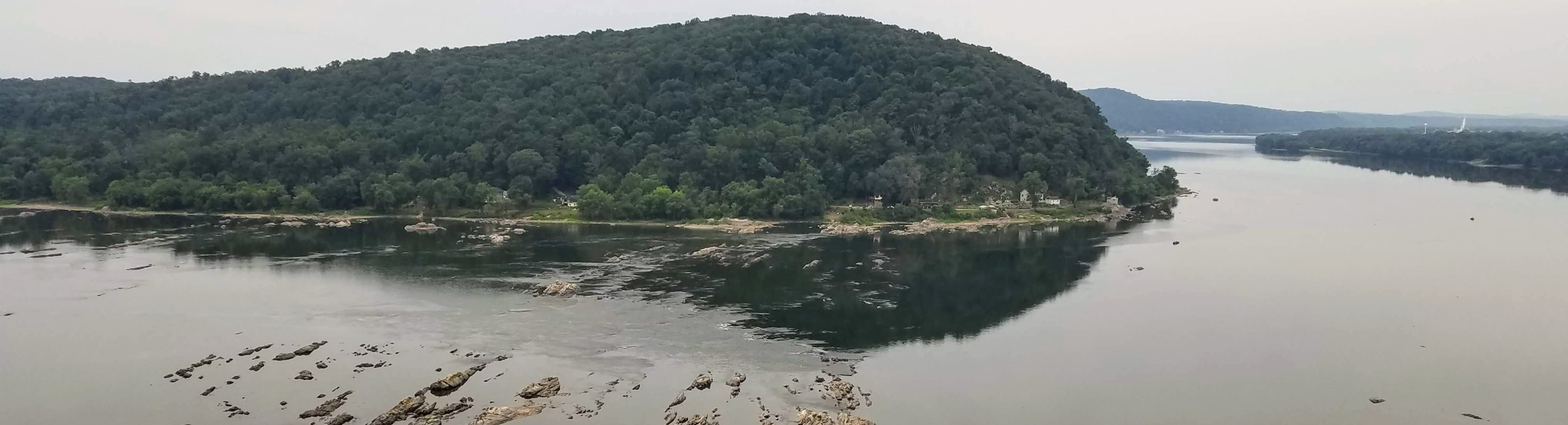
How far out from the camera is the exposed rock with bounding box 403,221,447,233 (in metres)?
52.2

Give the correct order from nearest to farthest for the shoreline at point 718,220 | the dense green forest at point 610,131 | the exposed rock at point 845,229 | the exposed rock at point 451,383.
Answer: the exposed rock at point 451,383 → the exposed rock at point 845,229 → the shoreline at point 718,220 → the dense green forest at point 610,131

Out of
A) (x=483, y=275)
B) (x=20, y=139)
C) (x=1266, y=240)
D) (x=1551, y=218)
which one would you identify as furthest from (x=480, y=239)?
(x=1551, y=218)

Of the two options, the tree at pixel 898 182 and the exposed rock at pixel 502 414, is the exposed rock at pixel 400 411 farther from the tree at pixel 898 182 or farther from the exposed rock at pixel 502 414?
the tree at pixel 898 182

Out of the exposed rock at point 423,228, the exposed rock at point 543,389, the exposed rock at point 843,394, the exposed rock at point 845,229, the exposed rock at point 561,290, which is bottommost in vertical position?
the exposed rock at point 843,394

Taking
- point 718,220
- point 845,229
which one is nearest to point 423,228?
point 718,220

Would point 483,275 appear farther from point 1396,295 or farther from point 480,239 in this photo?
point 1396,295

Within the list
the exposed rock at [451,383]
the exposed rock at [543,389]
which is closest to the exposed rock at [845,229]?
the exposed rock at [543,389]

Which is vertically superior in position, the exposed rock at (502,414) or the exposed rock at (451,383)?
the exposed rock at (451,383)

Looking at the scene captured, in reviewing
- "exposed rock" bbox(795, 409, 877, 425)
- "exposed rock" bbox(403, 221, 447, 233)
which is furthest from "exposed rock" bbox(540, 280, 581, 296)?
"exposed rock" bbox(403, 221, 447, 233)

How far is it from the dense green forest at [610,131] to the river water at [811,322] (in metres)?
8.37

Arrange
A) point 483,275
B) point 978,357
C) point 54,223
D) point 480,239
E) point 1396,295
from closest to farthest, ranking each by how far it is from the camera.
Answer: point 978,357 < point 1396,295 < point 483,275 < point 480,239 < point 54,223

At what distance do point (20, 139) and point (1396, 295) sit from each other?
87362 mm

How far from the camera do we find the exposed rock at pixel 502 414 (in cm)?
2111

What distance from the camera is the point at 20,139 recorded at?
7025cm
